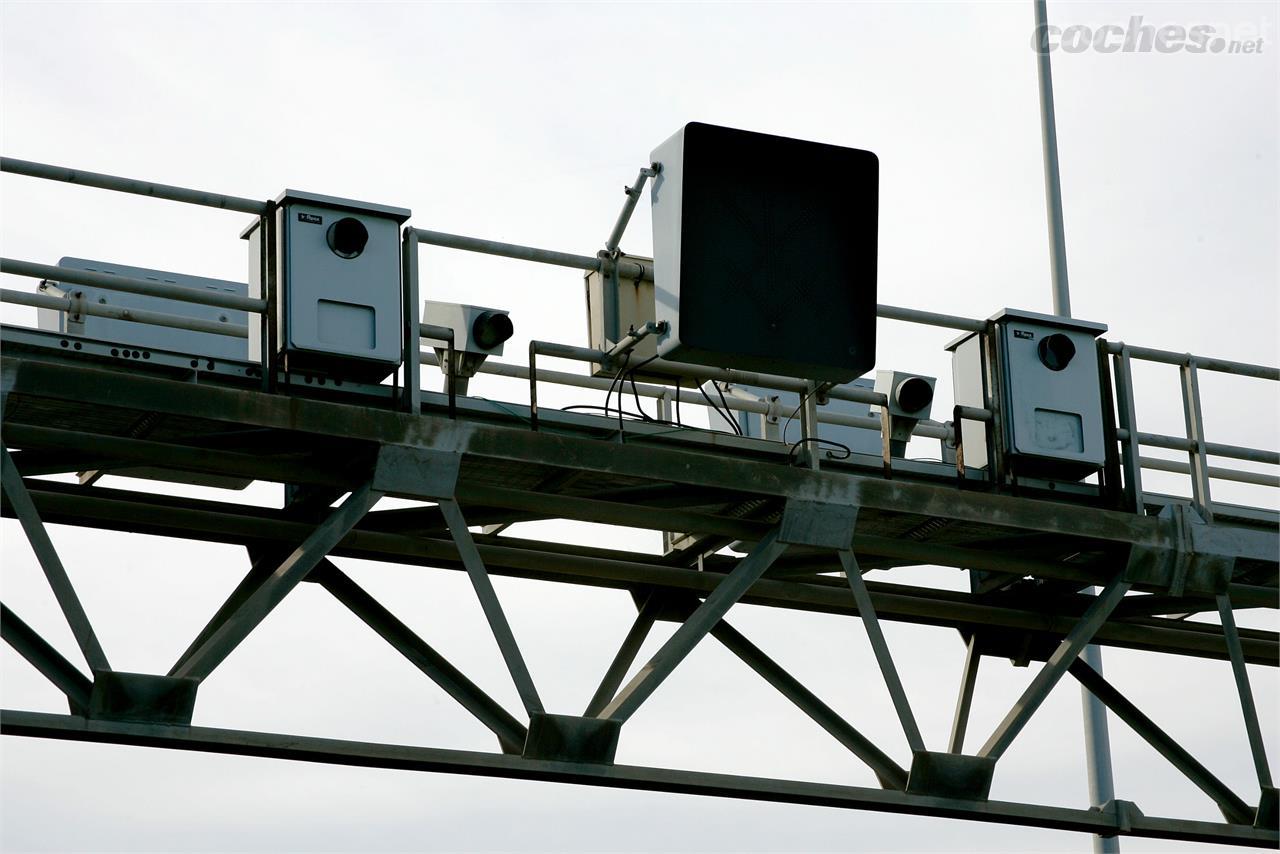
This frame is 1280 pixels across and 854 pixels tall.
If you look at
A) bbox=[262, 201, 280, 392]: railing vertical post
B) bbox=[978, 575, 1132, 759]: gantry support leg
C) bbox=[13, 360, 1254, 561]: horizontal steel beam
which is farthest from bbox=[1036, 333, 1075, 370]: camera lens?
bbox=[262, 201, 280, 392]: railing vertical post

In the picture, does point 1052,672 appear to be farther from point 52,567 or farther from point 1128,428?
point 52,567

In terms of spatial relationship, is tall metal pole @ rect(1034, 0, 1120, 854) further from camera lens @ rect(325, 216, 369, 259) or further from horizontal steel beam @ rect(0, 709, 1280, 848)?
camera lens @ rect(325, 216, 369, 259)

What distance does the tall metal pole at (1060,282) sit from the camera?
19.9 metres

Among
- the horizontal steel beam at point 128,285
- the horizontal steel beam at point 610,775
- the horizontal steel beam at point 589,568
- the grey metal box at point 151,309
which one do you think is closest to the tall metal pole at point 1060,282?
the horizontal steel beam at point 589,568

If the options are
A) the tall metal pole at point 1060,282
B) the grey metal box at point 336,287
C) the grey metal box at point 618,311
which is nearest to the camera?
the grey metal box at point 336,287

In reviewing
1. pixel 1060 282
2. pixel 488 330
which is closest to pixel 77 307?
pixel 488 330

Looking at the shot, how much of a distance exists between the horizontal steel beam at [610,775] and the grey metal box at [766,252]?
2224 mm

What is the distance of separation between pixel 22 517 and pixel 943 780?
5.10 m

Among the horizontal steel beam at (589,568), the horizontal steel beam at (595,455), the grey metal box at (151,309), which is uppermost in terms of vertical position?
the grey metal box at (151,309)

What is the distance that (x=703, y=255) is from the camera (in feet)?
38.2

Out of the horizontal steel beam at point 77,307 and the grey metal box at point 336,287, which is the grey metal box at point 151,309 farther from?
the grey metal box at point 336,287

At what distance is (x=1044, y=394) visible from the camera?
1290cm

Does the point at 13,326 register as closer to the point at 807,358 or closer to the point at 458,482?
the point at 458,482

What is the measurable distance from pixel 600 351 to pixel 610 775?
97.8 inches
